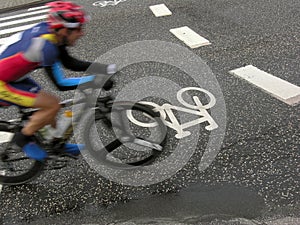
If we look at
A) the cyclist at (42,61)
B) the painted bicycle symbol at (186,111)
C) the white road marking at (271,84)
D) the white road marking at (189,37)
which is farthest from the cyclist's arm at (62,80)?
the white road marking at (189,37)

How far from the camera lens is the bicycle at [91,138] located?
3584 mm

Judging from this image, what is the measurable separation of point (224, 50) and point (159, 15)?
2849 mm

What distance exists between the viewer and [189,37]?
759cm

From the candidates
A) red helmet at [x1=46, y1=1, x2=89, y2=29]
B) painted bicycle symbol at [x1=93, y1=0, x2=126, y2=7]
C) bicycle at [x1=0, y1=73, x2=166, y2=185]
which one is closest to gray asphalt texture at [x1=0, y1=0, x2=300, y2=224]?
bicycle at [x1=0, y1=73, x2=166, y2=185]

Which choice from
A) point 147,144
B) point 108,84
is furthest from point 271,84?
point 108,84

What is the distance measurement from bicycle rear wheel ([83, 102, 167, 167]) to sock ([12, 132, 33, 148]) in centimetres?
56

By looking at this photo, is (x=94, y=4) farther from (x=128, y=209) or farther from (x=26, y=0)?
(x=128, y=209)

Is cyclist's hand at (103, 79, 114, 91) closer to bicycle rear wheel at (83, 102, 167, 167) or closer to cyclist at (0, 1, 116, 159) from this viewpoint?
cyclist at (0, 1, 116, 159)

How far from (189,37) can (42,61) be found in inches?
194

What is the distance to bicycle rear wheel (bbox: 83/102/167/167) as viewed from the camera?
12.2 feet

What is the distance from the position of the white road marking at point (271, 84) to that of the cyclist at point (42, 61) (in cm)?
280

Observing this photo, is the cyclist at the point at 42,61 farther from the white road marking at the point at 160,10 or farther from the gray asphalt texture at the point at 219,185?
the white road marking at the point at 160,10

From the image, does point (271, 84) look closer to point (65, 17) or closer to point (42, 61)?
point (65, 17)

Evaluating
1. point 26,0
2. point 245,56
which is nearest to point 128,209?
point 245,56
